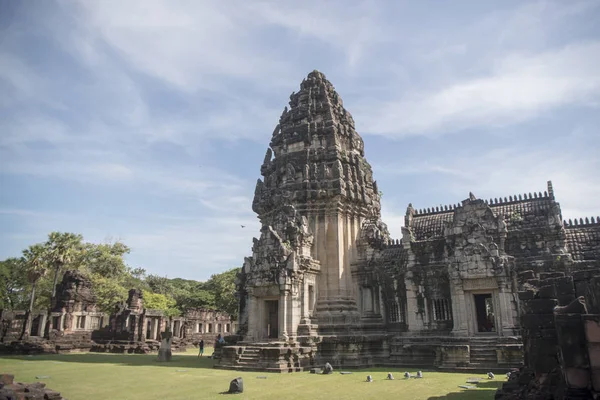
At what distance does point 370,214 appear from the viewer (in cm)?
2691

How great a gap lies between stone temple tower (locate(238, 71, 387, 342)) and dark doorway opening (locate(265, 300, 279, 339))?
0.05 meters

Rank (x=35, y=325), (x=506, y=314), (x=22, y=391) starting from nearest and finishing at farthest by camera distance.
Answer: (x=22, y=391)
(x=506, y=314)
(x=35, y=325)

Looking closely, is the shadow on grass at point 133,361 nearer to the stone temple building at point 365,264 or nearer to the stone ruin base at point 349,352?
the stone temple building at point 365,264

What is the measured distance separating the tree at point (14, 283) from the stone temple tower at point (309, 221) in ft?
113

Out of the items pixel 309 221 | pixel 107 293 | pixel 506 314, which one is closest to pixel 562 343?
pixel 506 314

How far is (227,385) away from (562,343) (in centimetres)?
1041

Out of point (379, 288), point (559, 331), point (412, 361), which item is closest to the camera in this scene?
point (559, 331)

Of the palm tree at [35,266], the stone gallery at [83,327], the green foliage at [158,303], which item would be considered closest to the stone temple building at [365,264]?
the stone gallery at [83,327]

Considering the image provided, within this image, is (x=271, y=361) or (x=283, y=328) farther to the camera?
(x=283, y=328)

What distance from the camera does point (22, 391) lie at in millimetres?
9711

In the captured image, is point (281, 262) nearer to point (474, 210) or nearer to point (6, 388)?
point (474, 210)

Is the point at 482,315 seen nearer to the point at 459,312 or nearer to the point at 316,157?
the point at 459,312

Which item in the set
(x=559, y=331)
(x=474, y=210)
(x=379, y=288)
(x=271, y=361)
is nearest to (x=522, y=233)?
(x=474, y=210)

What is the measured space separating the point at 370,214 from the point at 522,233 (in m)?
9.05
